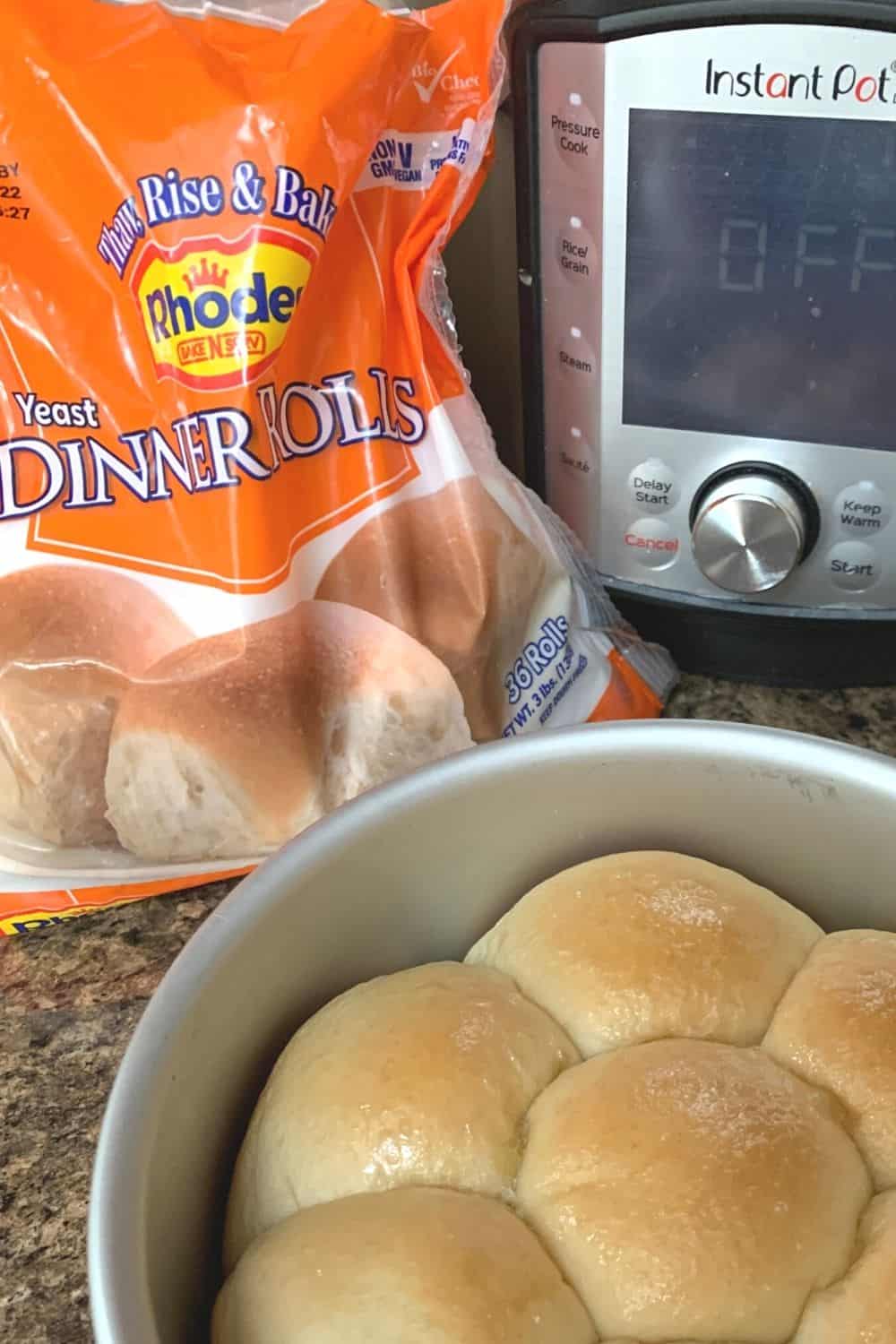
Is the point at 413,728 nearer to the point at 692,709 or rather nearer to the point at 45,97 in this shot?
the point at 692,709

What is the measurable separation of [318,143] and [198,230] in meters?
0.06

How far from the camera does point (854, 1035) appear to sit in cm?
40

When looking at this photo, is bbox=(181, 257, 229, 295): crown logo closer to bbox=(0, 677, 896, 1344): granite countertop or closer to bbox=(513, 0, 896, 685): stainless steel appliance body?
bbox=(513, 0, 896, 685): stainless steel appliance body

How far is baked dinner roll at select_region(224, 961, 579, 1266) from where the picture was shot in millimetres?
384

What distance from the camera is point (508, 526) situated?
60 cm

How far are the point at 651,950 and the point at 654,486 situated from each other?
0.27m

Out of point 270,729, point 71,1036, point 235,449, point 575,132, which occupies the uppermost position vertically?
point 575,132

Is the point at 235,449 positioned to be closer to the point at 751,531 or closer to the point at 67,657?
the point at 67,657

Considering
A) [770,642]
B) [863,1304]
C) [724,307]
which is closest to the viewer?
[863,1304]

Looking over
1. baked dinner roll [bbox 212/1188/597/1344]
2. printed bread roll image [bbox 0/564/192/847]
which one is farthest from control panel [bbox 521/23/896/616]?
baked dinner roll [bbox 212/1188/597/1344]

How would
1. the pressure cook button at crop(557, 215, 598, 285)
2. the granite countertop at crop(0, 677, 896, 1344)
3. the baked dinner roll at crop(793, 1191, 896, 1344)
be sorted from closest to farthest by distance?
the baked dinner roll at crop(793, 1191, 896, 1344) < the granite countertop at crop(0, 677, 896, 1344) < the pressure cook button at crop(557, 215, 598, 285)

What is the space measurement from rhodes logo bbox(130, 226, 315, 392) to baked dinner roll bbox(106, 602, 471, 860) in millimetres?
124

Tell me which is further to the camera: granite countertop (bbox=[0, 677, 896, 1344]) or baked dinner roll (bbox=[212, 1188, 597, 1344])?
granite countertop (bbox=[0, 677, 896, 1344])

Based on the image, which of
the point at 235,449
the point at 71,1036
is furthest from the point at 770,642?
the point at 71,1036
